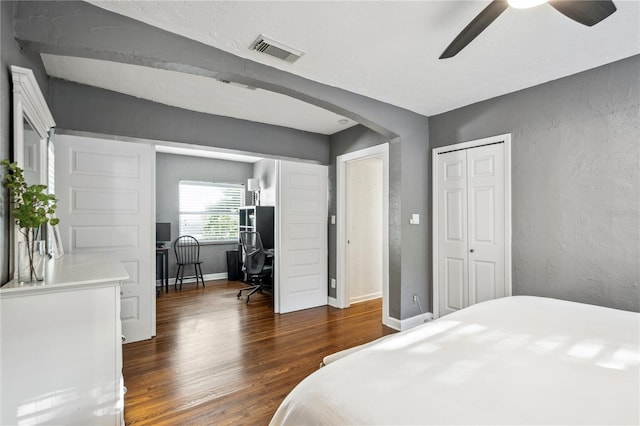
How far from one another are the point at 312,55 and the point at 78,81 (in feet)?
7.10

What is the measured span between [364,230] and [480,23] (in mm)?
3384

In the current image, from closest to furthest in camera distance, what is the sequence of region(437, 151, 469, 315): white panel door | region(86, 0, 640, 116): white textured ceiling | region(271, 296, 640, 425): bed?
region(271, 296, 640, 425): bed → region(86, 0, 640, 116): white textured ceiling → region(437, 151, 469, 315): white panel door

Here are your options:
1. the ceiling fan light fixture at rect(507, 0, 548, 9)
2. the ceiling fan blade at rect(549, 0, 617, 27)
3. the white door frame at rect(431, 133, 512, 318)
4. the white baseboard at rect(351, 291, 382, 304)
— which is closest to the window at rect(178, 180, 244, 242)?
the white baseboard at rect(351, 291, 382, 304)

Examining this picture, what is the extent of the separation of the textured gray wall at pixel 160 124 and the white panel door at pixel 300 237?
295 millimetres

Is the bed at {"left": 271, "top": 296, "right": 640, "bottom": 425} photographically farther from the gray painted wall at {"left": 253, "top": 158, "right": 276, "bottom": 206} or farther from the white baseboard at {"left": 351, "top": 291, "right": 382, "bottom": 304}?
the gray painted wall at {"left": 253, "top": 158, "right": 276, "bottom": 206}

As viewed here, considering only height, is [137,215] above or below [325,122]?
below

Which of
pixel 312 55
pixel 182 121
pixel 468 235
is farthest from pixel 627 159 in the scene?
pixel 182 121

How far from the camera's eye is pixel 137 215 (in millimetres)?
3145

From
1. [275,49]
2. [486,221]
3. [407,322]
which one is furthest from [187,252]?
[486,221]

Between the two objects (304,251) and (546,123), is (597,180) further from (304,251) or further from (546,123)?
(304,251)

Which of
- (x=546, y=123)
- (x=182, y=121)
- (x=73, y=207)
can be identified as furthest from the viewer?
(x=182, y=121)

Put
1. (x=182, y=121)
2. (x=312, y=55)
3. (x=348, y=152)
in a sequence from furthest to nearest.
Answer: (x=348, y=152) < (x=182, y=121) < (x=312, y=55)

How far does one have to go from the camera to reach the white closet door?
3.01 meters

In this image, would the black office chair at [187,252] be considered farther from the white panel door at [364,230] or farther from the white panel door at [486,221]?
the white panel door at [486,221]
